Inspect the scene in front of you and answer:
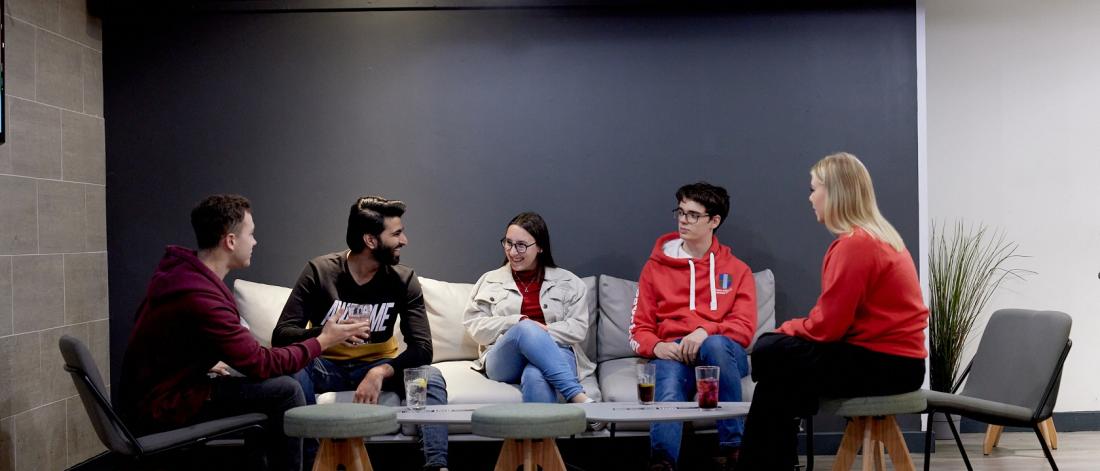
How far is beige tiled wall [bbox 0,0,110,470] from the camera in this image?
415cm

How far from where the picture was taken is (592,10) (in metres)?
5.11

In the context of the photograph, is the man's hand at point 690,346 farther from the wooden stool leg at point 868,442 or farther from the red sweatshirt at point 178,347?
the red sweatshirt at point 178,347

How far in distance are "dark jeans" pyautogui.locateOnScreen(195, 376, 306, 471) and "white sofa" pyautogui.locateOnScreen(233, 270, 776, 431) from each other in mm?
962

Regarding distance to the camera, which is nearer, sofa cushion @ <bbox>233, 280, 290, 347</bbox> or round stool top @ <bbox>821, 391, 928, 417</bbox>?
round stool top @ <bbox>821, 391, 928, 417</bbox>

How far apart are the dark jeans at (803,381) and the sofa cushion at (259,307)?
228cm

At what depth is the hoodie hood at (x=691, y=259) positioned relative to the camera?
4.58 meters

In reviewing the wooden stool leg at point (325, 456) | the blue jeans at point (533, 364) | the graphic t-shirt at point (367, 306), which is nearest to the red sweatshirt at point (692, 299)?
the blue jeans at point (533, 364)

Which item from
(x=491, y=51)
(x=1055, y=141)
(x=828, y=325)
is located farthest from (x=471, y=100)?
(x=1055, y=141)

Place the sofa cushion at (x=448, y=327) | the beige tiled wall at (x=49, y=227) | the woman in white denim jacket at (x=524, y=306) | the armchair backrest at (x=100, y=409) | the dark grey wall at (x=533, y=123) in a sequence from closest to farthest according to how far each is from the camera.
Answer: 1. the armchair backrest at (x=100, y=409)
2. the beige tiled wall at (x=49, y=227)
3. the woman in white denim jacket at (x=524, y=306)
4. the sofa cushion at (x=448, y=327)
5. the dark grey wall at (x=533, y=123)

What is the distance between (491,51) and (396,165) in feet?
2.42

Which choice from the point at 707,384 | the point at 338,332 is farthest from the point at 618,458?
the point at 338,332

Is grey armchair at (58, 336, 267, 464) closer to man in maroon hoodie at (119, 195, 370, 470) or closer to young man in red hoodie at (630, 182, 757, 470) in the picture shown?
man in maroon hoodie at (119, 195, 370, 470)

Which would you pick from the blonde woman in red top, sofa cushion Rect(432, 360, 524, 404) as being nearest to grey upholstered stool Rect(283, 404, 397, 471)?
sofa cushion Rect(432, 360, 524, 404)

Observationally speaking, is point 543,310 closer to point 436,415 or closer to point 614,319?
point 614,319
